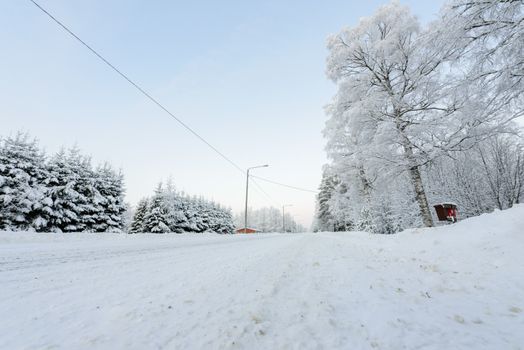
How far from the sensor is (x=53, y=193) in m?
20.5

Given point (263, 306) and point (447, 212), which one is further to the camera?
point (447, 212)

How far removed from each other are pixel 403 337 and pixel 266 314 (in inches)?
37.4

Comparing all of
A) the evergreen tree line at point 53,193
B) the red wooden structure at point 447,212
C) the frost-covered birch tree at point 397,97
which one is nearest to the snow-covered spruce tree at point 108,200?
the evergreen tree line at point 53,193

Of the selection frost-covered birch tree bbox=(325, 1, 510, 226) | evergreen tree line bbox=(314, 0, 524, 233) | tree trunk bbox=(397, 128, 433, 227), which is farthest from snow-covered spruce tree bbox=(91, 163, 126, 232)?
tree trunk bbox=(397, 128, 433, 227)

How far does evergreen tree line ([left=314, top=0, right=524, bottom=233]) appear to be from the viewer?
4.95 m

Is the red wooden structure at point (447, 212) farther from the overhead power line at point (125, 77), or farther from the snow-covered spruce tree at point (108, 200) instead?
the snow-covered spruce tree at point (108, 200)

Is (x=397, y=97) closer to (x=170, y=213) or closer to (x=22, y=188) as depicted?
(x=22, y=188)

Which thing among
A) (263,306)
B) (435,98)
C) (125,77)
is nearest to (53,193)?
(125,77)

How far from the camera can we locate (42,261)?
3.87 meters

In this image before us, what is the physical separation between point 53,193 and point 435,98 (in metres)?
27.2

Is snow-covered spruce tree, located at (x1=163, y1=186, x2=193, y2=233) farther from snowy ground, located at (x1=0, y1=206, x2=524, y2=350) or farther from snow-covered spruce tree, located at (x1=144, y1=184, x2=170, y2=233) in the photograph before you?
snowy ground, located at (x1=0, y1=206, x2=524, y2=350)

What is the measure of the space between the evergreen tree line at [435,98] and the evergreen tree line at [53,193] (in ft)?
75.4

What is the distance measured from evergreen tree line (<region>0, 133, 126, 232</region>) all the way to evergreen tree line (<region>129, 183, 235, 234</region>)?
16.6 ft

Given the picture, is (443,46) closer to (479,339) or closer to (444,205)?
(479,339)
